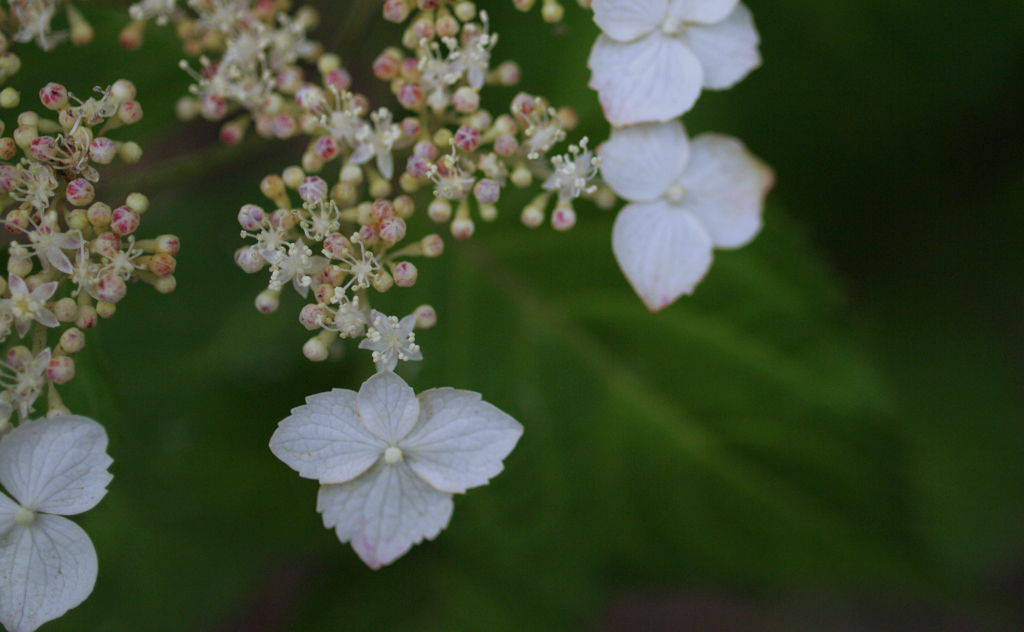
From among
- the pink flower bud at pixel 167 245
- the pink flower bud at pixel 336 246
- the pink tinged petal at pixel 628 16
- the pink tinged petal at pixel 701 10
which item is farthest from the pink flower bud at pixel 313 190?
the pink tinged petal at pixel 701 10

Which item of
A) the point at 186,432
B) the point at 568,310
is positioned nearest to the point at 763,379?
the point at 568,310

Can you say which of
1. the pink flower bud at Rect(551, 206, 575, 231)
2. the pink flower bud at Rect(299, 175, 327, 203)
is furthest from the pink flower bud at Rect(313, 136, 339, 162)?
the pink flower bud at Rect(551, 206, 575, 231)

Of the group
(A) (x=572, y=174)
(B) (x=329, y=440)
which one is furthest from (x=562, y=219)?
(B) (x=329, y=440)

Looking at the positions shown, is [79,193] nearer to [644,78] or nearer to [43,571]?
[43,571]

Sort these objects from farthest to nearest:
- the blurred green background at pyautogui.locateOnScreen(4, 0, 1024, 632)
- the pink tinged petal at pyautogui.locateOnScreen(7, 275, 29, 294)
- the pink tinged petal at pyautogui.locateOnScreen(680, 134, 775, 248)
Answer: the blurred green background at pyautogui.locateOnScreen(4, 0, 1024, 632), the pink tinged petal at pyautogui.locateOnScreen(680, 134, 775, 248), the pink tinged petal at pyautogui.locateOnScreen(7, 275, 29, 294)

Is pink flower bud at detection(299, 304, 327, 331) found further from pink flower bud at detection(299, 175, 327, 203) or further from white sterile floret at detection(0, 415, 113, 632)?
white sterile floret at detection(0, 415, 113, 632)

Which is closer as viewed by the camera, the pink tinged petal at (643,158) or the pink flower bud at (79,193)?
the pink flower bud at (79,193)

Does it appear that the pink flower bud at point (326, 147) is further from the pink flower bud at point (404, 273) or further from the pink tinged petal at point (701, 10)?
the pink tinged petal at point (701, 10)
